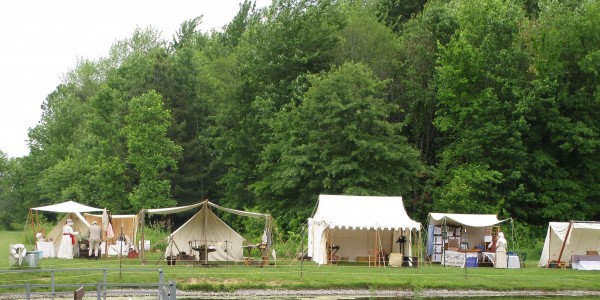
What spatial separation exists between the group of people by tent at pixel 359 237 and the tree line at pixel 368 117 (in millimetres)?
7434

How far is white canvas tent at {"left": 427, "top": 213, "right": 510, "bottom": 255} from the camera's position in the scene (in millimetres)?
39000

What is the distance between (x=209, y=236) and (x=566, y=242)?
50.4 feet

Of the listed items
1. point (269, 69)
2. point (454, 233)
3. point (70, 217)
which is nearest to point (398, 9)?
point (269, 69)

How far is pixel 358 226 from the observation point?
3650 centimetres

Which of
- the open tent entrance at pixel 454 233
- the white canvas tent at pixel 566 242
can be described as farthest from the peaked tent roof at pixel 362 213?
the white canvas tent at pixel 566 242

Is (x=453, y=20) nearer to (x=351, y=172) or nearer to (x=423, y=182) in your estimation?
(x=423, y=182)

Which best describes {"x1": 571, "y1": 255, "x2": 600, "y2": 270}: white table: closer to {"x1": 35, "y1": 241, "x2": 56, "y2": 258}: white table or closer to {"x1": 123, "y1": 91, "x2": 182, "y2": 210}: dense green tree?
{"x1": 35, "y1": 241, "x2": 56, "y2": 258}: white table

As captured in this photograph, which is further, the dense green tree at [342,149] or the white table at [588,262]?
the dense green tree at [342,149]

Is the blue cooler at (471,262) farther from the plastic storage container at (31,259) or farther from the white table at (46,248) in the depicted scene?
the plastic storage container at (31,259)

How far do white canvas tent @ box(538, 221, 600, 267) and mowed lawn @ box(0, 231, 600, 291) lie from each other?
78.7 inches

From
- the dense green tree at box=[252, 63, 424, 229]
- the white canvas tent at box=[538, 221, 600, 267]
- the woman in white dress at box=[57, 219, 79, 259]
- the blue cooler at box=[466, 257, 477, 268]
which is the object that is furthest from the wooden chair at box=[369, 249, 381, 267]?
the woman in white dress at box=[57, 219, 79, 259]

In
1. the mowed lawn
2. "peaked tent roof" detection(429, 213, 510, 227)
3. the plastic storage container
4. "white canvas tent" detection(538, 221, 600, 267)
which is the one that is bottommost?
the mowed lawn

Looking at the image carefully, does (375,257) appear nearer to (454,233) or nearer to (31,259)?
(454,233)

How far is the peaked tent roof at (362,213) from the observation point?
1439 inches
